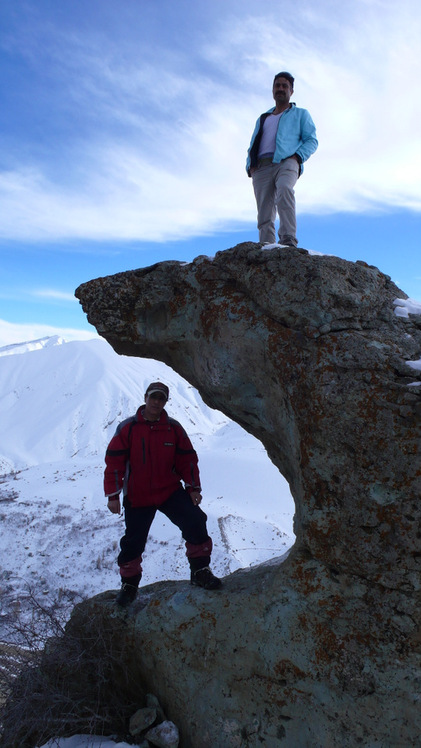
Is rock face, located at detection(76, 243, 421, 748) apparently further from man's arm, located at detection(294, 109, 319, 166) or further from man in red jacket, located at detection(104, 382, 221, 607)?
man's arm, located at detection(294, 109, 319, 166)

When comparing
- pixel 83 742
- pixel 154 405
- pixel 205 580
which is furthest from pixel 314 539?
pixel 83 742

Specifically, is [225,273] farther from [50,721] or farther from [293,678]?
[50,721]

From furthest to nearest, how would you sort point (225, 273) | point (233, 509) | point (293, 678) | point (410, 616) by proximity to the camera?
point (233, 509), point (225, 273), point (293, 678), point (410, 616)

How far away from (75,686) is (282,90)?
592 cm

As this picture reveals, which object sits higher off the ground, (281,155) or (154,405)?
(281,155)

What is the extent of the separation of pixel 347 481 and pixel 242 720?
2019 mm

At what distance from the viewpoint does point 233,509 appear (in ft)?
56.7

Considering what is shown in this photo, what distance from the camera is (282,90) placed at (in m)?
4.79

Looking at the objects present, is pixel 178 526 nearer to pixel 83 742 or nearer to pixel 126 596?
pixel 126 596

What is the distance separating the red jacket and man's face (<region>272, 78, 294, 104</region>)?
3449mm

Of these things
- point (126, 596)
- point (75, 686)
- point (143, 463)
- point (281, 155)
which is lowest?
point (75, 686)

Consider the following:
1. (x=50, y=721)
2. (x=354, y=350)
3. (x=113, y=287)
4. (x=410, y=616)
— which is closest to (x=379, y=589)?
(x=410, y=616)

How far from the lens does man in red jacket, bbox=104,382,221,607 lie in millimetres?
4289

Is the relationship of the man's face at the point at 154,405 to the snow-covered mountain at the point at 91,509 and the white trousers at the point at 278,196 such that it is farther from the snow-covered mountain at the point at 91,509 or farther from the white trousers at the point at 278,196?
the snow-covered mountain at the point at 91,509
